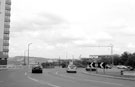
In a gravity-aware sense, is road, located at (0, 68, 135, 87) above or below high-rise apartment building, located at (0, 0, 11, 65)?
below

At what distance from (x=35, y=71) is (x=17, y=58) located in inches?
5231

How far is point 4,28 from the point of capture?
10631 cm

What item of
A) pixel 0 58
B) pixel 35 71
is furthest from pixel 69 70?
pixel 0 58

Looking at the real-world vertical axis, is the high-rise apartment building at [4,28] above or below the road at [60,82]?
above

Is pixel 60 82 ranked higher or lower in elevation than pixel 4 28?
lower

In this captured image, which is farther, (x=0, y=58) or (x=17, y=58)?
(x=17, y=58)

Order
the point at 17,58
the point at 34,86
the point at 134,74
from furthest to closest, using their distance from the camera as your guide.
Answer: the point at 17,58
the point at 134,74
the point at 34,86

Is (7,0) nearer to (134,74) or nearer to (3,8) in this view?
(3,8)

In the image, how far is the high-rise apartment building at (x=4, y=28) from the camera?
10212 centimetres

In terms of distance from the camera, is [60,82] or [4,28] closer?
[60,82]

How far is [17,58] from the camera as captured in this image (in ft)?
575

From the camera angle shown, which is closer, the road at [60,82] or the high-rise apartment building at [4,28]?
the road at [60,82]

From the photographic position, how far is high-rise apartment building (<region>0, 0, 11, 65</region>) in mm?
102125

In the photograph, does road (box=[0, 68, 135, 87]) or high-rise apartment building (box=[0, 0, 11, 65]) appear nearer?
road (box=[0, 68, 135, 87])
